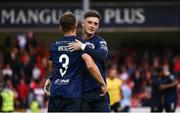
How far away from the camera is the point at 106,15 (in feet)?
80.2

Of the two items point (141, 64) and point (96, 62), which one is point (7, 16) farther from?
point (96, 62)

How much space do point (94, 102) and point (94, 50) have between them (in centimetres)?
70

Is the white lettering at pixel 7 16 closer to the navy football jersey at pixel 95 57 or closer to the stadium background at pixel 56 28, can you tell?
the stadium background at pixel 56 28

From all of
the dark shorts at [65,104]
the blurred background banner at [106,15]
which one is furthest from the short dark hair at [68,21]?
the blurred background banner at [106,15]

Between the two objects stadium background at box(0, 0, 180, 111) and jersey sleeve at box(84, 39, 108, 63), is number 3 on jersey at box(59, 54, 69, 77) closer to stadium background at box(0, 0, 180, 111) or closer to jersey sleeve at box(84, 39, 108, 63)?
jersey sleeve at box(84, 39, 108, 63)

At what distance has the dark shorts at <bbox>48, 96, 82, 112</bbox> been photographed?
806 cm

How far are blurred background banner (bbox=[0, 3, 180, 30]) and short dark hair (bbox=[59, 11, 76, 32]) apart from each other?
53.5ft

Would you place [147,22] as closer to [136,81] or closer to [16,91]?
[136,81]

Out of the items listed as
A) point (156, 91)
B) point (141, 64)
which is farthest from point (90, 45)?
point (141, 64)

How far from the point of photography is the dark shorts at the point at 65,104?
317 inches

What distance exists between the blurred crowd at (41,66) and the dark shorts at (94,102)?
42.6 ft

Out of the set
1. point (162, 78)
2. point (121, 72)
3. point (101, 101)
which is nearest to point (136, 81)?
point (121, 72)

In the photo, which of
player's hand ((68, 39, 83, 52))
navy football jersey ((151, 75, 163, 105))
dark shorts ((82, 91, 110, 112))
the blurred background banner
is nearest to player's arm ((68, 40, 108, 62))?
player's hand ((68, 39, 83, 52))

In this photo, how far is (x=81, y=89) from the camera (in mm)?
8188
